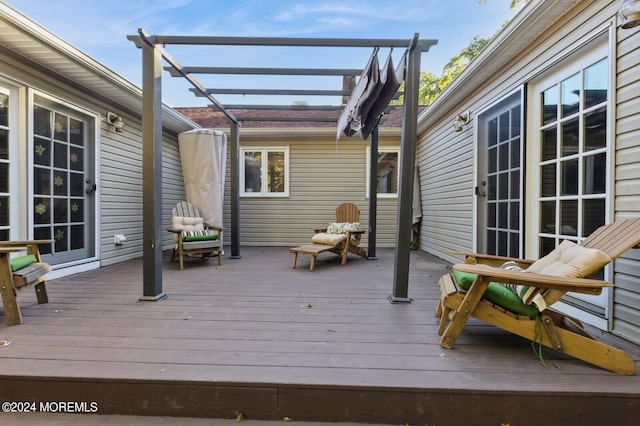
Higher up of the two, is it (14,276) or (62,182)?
(62,182)

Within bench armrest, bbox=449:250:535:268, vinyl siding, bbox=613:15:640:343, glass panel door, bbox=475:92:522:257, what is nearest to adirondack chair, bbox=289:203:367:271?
glass panel door, bbox=475:92:522:257

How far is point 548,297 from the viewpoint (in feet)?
5.34

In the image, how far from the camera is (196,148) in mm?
5070

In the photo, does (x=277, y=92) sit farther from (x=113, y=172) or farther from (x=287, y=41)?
(x=113, y=172)

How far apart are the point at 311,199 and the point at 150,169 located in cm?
417

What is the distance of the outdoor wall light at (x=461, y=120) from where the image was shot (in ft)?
13.9

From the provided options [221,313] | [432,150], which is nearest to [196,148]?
[221,313]

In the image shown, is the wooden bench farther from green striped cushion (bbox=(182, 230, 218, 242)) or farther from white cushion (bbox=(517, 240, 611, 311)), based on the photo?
white cushion (bbox=(517, 240, 611, 311))

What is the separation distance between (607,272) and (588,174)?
2.44 ft

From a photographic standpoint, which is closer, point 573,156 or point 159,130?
point 573,156

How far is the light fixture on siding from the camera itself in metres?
1.65

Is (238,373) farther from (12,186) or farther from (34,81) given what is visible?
(34,81)

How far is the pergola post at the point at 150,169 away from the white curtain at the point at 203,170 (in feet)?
7.77

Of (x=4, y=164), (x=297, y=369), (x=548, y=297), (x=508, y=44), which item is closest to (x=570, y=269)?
(x=548, y=297)
